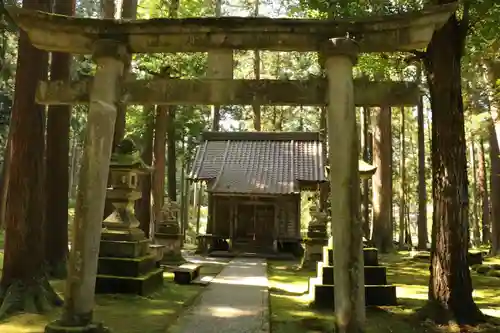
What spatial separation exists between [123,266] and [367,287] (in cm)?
493

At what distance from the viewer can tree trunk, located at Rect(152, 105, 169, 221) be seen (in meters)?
18.9

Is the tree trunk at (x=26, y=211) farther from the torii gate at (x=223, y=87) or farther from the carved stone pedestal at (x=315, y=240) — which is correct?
the carved stone pedestal at (x=315, y=240)

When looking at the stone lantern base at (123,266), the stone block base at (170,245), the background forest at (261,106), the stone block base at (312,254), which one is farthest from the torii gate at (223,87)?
the stone block base at (312,254)

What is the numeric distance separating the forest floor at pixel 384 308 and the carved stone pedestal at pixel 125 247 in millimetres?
2728

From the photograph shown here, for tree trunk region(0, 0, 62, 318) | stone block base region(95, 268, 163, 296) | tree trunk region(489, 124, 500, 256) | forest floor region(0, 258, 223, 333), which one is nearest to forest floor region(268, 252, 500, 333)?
forest floor region(0, 258, 223, 333)

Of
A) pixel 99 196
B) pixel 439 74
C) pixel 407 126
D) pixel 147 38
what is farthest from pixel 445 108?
pixel 407 126

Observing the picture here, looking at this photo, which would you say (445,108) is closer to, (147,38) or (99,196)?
(147,38)

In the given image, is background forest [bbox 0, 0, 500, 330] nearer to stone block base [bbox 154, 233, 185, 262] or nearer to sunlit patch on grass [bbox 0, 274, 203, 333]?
sunlit patch on grass [bbox 0, 274, 203, 333]

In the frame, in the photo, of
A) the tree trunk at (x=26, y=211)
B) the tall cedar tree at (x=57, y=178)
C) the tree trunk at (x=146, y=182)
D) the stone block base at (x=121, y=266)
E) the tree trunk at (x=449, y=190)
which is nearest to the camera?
the tree trunk at (x=449, y=190)

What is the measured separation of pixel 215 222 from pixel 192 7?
9.37m

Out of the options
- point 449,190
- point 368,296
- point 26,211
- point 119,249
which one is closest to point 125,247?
point 119,249

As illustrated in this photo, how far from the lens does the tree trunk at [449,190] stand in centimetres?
687

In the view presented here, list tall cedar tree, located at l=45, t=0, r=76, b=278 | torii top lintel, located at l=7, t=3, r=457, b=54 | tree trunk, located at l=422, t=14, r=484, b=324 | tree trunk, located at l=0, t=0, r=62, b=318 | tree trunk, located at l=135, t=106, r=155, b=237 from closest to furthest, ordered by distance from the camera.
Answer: torii top lintel, located at l=7, t=3, r=457, b=54
tree trunk, located at l=422, t=14, r=484, b=324
tree trunk, located at l=0, t=0, r=62, b=318
tall cedar tree, located at l=45, t=0, r=76, b=278
tree trunk, located at l=135, t=106, r=155, b=237

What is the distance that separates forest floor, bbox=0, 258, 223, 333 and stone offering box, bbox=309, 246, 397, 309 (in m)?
2.50
